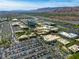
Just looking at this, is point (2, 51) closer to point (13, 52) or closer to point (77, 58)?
point (13, 52)

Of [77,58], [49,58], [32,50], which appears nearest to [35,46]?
[32,50]

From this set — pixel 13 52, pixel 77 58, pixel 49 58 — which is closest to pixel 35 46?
pixel 13 52

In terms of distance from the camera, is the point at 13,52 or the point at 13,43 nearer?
the point at 13,52

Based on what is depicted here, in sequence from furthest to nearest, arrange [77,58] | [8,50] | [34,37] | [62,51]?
[34,37] → [8,50] → [62,51] → [77,58]

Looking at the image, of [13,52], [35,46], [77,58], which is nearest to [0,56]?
[13,52]

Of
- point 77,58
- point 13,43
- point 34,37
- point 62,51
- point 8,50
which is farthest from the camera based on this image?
point 34,37

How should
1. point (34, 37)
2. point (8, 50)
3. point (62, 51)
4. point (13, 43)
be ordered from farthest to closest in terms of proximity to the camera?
1. point (34, 37)
2. point (13, 43)
3. point (8, 50)
4. point (62, 51)

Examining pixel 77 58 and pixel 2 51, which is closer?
pixel 77 58

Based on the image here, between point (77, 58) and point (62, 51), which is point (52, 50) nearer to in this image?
point (62, 51)

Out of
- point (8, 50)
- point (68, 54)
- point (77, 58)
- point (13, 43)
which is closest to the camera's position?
point (77, 58)
